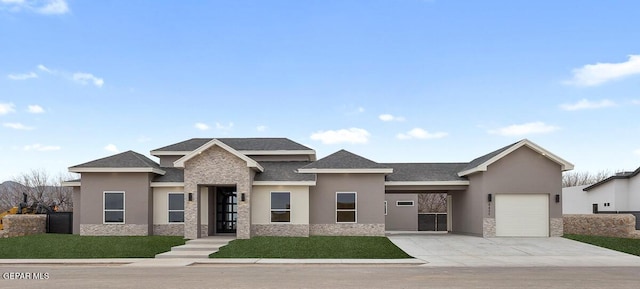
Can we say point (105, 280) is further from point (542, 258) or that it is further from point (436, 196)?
point (436, 196)

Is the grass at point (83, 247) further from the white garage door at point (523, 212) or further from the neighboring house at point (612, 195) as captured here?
the neighboring house at point (612, 195)

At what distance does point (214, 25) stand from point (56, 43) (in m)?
7.82

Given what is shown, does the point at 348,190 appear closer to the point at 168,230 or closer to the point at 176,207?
the point at 176,207

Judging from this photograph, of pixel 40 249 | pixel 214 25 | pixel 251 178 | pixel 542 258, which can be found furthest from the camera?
pixel 214 25

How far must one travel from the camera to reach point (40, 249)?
22.0 m

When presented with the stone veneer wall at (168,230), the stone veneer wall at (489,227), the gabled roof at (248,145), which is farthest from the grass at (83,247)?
the stone veneer wall at (489,227)

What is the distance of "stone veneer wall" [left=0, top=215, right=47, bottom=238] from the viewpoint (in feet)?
90.6

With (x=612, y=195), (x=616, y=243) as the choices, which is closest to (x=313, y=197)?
(x=616, y=243)

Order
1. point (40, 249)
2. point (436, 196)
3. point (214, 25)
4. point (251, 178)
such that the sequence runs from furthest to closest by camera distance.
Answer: point (436, 196), point (214, 25), point (251, 178), point (40, 249)

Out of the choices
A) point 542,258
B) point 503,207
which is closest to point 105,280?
point 542,258

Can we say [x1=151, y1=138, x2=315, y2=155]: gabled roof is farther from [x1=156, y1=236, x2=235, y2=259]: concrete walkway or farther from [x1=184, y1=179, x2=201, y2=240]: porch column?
[x1=156, y1=236, x2=235, y2=259]: concrete walkway

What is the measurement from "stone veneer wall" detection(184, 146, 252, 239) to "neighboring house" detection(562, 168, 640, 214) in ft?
77.0

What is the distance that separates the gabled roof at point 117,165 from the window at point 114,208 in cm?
129

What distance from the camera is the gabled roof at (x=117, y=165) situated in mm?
27016
